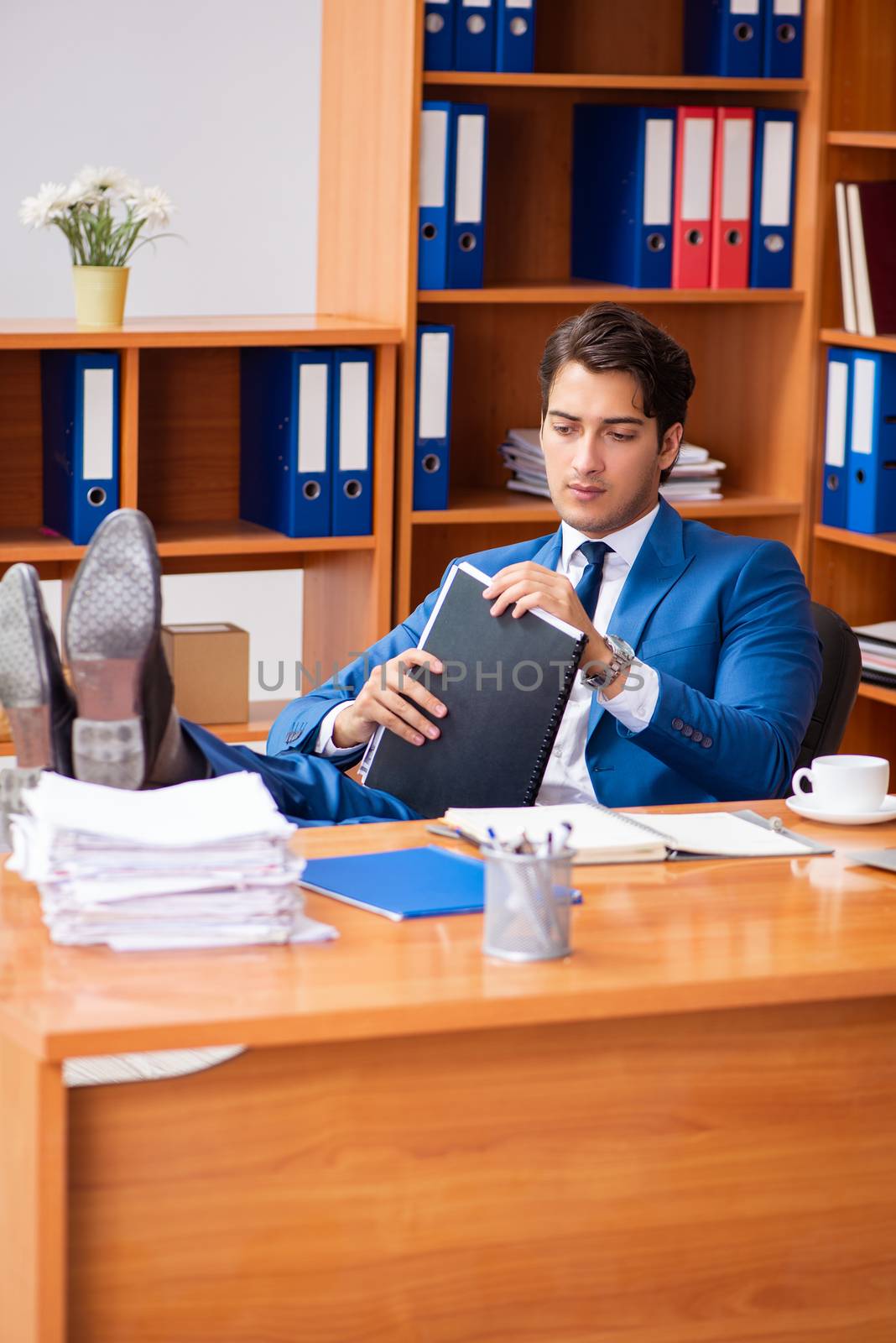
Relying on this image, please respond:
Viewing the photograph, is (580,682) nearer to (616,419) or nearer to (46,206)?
(616,419)

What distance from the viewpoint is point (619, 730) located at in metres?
2.31

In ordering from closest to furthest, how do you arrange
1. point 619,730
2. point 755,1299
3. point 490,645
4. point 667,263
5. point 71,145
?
point 755,1299 → point 490,645 → point 619,730 → point 667,263 → point 71,145

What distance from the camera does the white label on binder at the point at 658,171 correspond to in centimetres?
345

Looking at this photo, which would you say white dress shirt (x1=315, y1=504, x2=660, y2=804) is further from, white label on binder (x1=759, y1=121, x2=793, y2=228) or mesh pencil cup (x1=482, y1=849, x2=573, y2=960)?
white label on binder (x1=759, y1=121, x2=793, y2=228)

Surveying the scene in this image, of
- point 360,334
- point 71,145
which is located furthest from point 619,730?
point 71,145

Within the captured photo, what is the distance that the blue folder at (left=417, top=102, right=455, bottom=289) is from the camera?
326 centimetres

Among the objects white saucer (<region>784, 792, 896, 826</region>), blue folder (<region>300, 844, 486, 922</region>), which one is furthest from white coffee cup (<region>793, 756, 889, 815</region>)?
blue folder (<region>300, 844, 486, 922</region>)

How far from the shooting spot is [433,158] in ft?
10.8

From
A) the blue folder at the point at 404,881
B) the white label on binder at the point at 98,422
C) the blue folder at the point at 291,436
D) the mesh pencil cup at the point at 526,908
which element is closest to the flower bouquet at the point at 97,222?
the white label on binder at the point at 98,422

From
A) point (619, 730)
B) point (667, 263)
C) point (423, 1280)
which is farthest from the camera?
point (667, 263)

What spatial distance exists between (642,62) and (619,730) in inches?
75.8

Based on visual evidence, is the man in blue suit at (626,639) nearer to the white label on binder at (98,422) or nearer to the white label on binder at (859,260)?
the white label on binder at (98,422)

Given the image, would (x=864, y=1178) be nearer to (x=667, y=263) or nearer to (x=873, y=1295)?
(x=873, y=1295)

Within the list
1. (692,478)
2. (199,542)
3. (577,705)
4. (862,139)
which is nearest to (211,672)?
(199,542)
